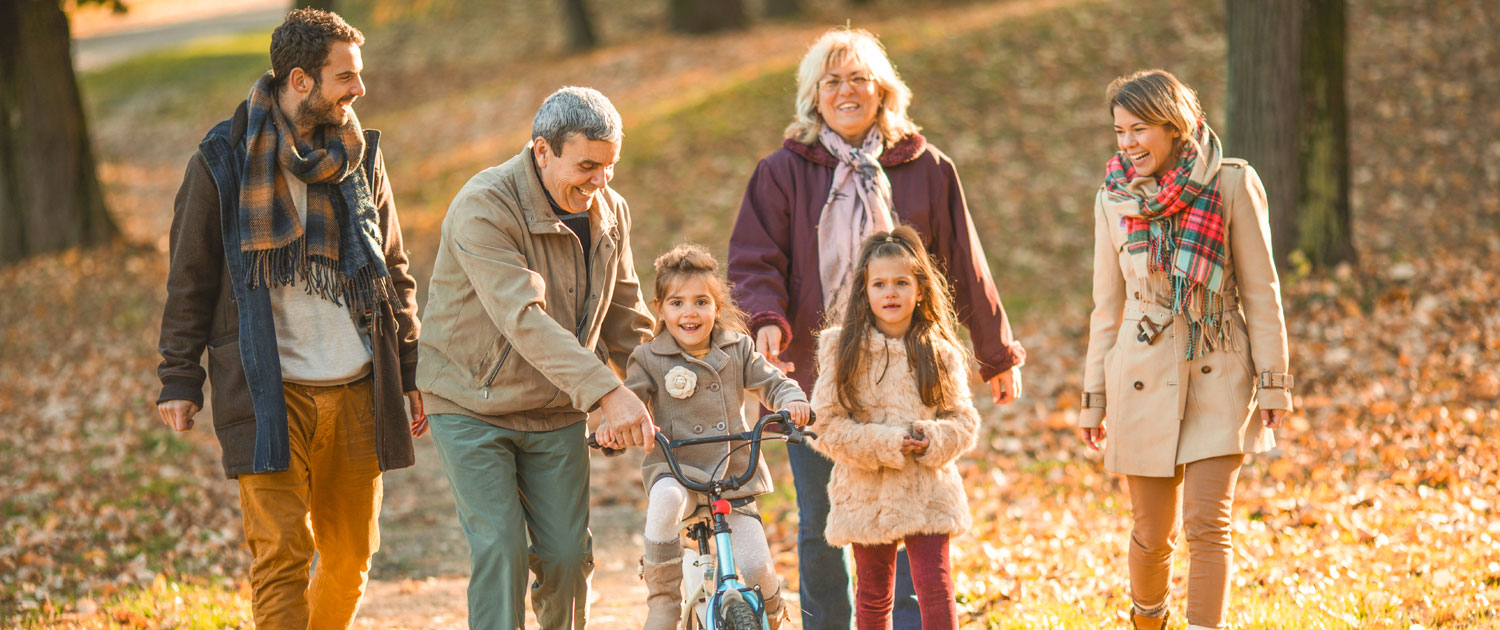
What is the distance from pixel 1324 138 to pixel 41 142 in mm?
12601

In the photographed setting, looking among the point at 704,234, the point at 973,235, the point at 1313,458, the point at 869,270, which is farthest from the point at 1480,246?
the point at 869,270

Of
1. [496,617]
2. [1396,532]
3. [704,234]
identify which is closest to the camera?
[496,617]

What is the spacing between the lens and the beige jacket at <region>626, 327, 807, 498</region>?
13.9 feet

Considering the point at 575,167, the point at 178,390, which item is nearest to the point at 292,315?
the point at 178,390

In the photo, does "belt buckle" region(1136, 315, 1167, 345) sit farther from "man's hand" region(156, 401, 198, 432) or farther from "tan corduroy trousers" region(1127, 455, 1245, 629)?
"man's hand" region(156, 401, 198, 432)

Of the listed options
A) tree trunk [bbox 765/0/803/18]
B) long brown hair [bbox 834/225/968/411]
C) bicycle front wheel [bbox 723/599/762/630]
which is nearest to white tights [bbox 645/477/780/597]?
bicycle front wheel [bbox 723/599/762/630]

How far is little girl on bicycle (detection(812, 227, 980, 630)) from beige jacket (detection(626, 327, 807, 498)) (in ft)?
0.73

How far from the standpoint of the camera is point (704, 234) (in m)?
13.4

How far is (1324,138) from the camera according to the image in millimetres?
9898

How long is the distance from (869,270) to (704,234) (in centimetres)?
921

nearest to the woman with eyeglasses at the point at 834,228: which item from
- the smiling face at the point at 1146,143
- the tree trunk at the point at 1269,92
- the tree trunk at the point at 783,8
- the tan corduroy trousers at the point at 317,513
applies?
the smiling face at the point at 1146,143

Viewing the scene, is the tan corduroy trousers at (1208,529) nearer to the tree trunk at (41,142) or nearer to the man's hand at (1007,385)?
the man's hand at (1007,385)

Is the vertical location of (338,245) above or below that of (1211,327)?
above

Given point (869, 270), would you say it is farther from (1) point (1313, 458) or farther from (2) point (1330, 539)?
(1) point (1313, 458)
